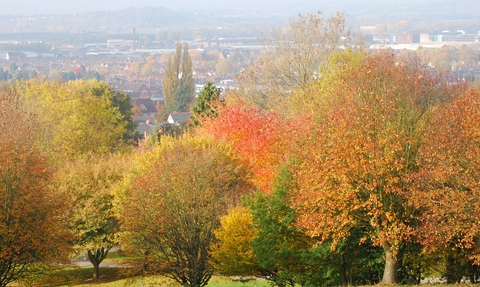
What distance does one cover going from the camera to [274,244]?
26078 millimetres

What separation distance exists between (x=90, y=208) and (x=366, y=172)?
17247mm

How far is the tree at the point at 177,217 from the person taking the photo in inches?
1165

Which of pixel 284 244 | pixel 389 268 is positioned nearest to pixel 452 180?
pixel 389 268

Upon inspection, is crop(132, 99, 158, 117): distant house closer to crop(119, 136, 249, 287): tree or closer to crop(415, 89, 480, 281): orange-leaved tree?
crop(119, 136, 249, 287): tree

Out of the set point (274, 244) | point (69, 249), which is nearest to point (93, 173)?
point (69, 249)

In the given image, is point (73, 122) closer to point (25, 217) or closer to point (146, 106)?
point (25, 217)

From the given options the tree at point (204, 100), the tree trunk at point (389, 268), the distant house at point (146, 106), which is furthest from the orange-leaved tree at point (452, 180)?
the distant house at point (146, 106)

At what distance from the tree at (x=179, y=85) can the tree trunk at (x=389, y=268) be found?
12232 centimetres

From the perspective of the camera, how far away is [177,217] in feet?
97.0

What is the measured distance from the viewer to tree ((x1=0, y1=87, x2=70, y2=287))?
2858 centimetres

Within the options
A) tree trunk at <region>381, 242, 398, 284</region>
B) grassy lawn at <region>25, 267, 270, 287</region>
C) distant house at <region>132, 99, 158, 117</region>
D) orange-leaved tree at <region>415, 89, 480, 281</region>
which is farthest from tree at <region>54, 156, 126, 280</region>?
distant house at <region>132, 99, 158, 117</region>

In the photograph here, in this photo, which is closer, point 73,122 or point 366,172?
point 366,172

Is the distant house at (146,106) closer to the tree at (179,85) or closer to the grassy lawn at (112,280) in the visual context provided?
Answer: the tree at (179,85)

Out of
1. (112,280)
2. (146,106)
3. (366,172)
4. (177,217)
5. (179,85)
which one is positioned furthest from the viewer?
(146,106)
